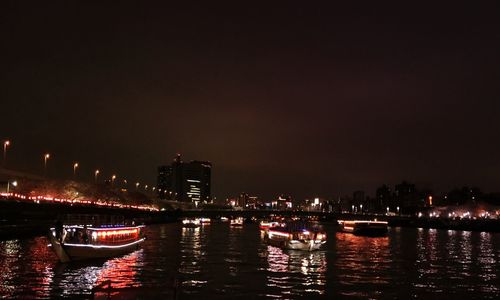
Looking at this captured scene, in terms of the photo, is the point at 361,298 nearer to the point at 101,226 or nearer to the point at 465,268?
the point at 465,268

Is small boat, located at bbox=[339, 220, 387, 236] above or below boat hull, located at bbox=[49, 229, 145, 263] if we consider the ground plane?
below

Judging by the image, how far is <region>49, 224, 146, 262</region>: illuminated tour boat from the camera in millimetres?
60162

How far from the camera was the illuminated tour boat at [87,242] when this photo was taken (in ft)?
197

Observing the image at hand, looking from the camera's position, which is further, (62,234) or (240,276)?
(62,234)

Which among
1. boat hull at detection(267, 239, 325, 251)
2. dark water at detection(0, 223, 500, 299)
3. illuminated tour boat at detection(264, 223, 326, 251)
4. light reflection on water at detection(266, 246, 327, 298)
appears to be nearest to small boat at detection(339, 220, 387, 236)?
illuminated tour boat at detection(264, 223, 326, 251)

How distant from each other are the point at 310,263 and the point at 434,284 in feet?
61.9

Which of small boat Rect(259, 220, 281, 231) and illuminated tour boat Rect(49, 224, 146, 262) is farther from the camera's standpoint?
small boat Rect(259, 220, 281, 231)

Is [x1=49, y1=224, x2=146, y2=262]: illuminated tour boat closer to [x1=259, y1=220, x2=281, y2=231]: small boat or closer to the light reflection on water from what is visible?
the light reflection on water

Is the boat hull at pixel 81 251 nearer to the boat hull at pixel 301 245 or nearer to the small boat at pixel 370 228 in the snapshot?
the boat hull at pixel 301 245

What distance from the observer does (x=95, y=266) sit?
A: 58.1 meters

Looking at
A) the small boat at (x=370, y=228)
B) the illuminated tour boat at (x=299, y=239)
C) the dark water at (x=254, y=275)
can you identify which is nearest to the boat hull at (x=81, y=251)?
the dark water at (x=254, y=275)

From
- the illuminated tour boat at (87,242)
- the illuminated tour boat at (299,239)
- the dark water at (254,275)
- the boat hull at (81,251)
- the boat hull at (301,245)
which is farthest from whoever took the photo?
the illuminated tour boat at (299,239)

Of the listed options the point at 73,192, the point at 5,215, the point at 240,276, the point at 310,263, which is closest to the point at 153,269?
the point at 240,276

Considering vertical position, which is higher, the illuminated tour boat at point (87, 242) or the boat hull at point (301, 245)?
the illuminated tour boat at point (87, 242)
